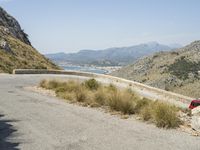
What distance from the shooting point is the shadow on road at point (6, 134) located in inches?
397

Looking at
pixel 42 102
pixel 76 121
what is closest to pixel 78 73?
pixel 42 102

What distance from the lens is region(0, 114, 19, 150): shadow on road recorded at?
10.1m

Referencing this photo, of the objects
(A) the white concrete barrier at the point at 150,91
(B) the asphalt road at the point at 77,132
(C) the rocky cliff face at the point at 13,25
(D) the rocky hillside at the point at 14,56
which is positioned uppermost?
(C) the rocky cliff face at the point at 13,25

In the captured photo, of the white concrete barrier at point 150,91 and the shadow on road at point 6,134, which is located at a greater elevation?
the shadow on road at point 6,134

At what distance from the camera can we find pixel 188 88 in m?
180

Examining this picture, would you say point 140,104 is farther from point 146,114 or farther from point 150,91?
point 150,91

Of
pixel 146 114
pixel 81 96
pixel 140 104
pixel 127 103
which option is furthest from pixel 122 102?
pixel 81 96

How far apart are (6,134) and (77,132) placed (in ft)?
6.83

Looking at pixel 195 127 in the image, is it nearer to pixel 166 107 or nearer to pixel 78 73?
pixel 166 107

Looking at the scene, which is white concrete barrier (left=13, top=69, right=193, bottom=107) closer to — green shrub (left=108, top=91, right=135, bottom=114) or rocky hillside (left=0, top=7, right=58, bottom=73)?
green shrub (left=108, top=91, right=135, bottom=114)

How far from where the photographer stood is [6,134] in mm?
11516

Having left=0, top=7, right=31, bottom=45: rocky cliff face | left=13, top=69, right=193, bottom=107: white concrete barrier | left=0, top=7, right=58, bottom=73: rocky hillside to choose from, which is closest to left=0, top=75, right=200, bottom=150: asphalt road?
left=13, top=69, right=193, bottom=107: white concrete barrier

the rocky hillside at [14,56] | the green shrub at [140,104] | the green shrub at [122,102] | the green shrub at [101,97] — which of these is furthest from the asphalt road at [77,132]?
the rocky hillside at [14,56]

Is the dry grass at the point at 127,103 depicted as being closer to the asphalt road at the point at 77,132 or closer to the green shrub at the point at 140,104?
the green shrub at the point at 140,104
